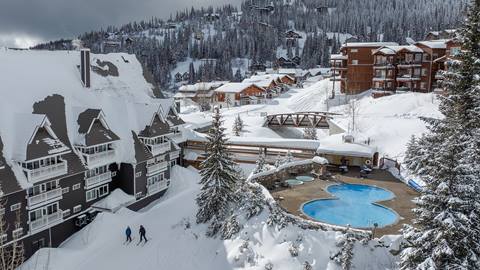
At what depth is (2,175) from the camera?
948 inches

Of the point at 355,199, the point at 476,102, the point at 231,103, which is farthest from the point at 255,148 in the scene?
the point at 231,103

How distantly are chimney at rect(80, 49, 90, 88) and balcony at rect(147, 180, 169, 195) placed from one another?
10.3 m

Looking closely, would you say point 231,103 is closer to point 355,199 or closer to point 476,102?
point 355,199

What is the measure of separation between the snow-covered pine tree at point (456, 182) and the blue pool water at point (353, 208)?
7704 mm

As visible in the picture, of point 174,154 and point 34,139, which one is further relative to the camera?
point 174,154

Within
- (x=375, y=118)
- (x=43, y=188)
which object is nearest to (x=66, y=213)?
(x=43, y=188)

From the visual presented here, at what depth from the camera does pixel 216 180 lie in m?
28.8

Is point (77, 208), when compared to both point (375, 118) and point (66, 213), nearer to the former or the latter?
point (66, 213)

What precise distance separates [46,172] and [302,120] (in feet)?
135

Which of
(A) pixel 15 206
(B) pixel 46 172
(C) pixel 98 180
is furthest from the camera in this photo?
(C) pixel 98 180

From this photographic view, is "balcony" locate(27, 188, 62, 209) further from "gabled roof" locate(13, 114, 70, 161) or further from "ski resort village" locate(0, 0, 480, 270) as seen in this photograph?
"gabled roof" locate(13, 114, 70, 161)

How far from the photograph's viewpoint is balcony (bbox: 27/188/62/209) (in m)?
25.6

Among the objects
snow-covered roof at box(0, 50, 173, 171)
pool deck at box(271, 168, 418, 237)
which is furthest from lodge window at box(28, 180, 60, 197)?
pool deck at box(271, 168, 418, 237)

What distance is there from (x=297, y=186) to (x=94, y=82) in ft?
65.5
